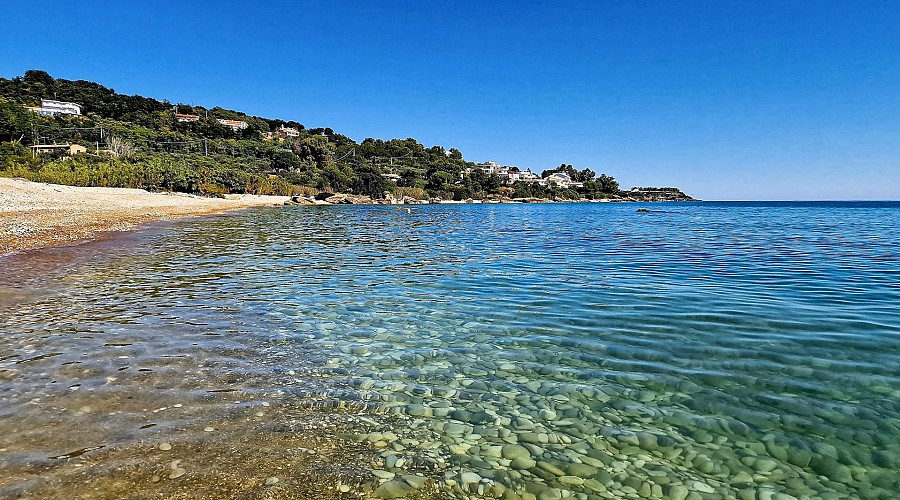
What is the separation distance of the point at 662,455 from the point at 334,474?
3104 mm

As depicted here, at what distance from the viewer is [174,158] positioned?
10794 centimetres

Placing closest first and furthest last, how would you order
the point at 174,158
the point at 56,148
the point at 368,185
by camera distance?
the point at 56,148 → the point at 174,158 → the point at 368,185

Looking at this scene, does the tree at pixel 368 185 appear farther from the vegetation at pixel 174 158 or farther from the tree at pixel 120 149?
the tree at pixel 120 149

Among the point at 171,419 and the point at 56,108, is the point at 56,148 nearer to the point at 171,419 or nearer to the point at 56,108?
the point at 56,108

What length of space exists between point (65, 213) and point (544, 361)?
43.7 meters

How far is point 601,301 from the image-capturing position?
1141 cm

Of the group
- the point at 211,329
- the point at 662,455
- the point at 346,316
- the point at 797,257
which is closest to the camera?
the point at 662,455

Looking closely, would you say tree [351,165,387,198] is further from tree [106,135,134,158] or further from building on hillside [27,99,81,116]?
building on hillside [27,99,81,116]

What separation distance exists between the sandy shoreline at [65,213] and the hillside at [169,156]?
1501 cm

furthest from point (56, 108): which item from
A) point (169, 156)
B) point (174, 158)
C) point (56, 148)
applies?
point (174, 158)

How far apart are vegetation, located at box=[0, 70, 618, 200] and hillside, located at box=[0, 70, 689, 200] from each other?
0.26 meters

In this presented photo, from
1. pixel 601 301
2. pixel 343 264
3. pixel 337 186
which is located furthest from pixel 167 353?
pixel 337 186

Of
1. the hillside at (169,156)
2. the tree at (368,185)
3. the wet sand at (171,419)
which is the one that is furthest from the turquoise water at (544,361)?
the tree at (368,185)

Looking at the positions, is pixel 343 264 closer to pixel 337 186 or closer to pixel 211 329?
pixel 211 329
